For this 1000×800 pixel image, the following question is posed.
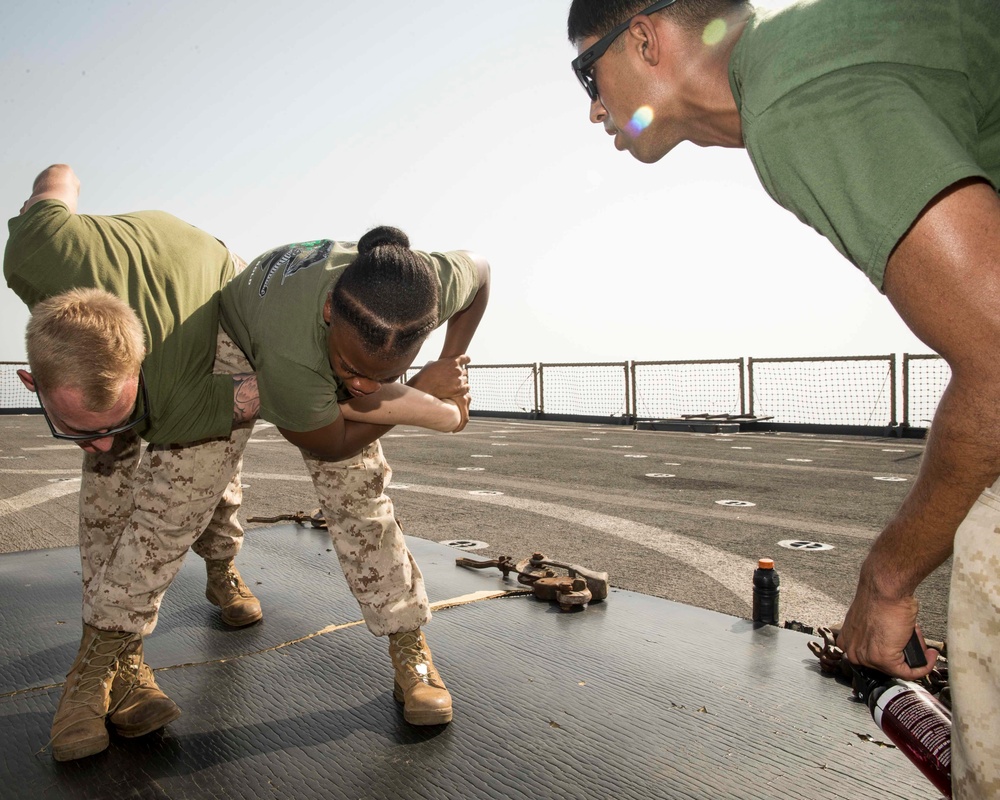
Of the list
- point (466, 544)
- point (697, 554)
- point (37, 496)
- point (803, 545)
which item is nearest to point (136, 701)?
point (466, 544)

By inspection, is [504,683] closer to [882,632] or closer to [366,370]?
[366,370]

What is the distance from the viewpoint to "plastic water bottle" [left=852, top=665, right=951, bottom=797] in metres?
1.24

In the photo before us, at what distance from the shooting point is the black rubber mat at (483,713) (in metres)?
1.80

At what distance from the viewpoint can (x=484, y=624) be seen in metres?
2.88

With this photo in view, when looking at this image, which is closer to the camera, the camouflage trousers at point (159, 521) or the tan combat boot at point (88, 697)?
the tan combat boot at point (88, 697)

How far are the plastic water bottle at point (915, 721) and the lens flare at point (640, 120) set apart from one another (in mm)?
1053

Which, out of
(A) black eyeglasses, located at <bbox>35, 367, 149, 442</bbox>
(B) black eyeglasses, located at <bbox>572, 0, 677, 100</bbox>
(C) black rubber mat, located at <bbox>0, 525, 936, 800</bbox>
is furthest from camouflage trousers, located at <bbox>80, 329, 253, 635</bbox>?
(B) black eyeglasses, located at <bbox>572, 0, 677, 100</bbox>

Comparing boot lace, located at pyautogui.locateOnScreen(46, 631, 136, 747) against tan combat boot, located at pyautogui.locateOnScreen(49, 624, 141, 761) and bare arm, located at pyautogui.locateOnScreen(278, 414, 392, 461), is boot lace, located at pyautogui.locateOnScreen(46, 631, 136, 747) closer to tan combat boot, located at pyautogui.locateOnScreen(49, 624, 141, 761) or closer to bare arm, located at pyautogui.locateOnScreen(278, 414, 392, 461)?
tan combat boot, located at pyautogui.locateOnScreen(49, 624, 141, 761)

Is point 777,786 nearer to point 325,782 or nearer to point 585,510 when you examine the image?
point 325,782

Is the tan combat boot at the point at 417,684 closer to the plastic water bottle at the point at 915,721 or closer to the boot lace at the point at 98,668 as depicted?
the boot lace at the point at 98,668

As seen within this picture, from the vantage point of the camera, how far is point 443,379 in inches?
97.1

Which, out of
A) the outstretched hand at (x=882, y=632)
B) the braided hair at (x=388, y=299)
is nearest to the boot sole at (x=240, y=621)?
the braided hair at (x=388, y=299)

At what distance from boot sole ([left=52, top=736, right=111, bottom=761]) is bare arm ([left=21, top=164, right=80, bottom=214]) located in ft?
4.67

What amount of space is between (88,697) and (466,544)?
2741 mm
